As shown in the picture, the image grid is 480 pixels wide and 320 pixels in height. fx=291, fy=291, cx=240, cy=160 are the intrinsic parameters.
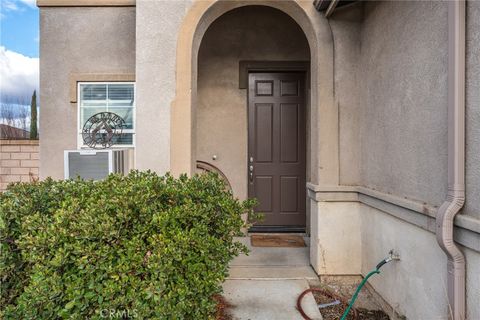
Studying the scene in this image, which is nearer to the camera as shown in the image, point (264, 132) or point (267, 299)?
point (267, 299)

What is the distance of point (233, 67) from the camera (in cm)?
462

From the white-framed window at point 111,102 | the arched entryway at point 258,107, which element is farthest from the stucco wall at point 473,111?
the white-framed window at point 111,102

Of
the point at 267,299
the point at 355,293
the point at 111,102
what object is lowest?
the point at 267,299

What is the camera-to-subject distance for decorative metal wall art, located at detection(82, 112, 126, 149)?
3.91 metres

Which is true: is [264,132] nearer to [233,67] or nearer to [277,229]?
[233,67]

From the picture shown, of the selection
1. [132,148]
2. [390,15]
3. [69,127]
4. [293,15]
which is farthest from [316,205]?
[69,127]

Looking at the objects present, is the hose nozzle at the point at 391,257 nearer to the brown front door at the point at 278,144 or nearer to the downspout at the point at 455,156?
the downspout at the point at 455,156

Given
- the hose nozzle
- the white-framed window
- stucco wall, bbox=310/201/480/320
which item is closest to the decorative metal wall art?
the white-framed window

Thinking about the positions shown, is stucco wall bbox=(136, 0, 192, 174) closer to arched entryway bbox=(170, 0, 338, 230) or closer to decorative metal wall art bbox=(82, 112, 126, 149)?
arched entryway bbox=(170, 0, 338, 230)

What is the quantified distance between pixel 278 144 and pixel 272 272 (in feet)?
7.01

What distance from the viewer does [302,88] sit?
4.70 metres

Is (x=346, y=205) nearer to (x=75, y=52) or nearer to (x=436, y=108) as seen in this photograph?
(x=436, y=108)

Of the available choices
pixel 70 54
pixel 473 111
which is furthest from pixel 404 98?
pixel 70 54

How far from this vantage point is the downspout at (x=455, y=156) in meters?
1.68
